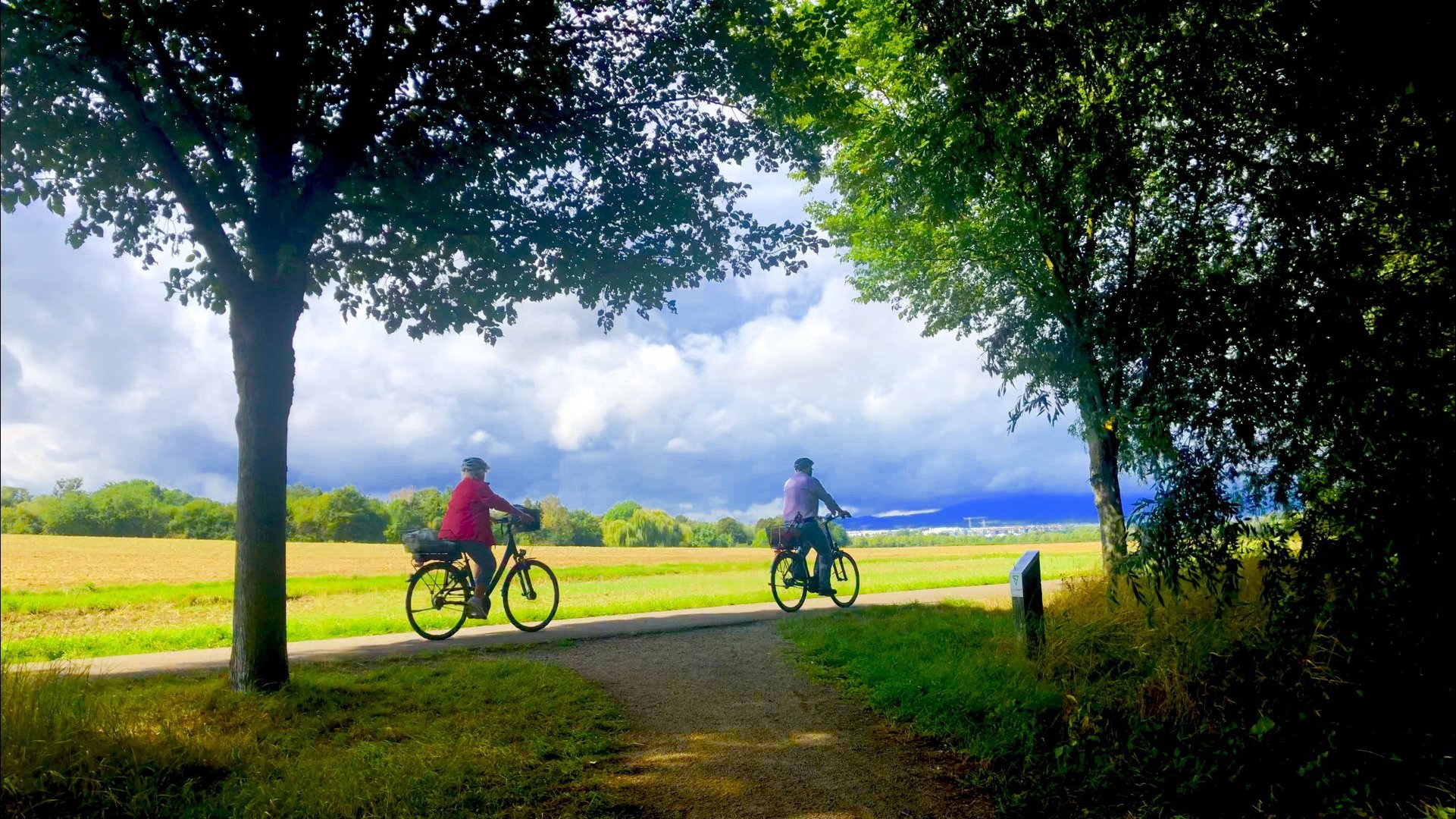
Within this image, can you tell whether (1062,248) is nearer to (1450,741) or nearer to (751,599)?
(1450,741)

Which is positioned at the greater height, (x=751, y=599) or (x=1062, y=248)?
(x=1062, y=248)

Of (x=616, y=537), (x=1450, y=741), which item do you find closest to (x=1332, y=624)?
(x=1450, y=741)

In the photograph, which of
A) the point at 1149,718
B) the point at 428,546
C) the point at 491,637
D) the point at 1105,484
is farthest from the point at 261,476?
the point at 1105,484

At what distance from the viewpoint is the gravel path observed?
4523 millimetres

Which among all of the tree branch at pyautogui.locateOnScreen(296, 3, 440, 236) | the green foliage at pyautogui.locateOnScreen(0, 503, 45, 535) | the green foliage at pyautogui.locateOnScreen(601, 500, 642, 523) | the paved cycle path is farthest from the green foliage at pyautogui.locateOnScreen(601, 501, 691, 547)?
the tree branch at pyautogui.locateOnScreen(296, 3, 440, 236)

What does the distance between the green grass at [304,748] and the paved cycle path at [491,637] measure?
142 centimetres

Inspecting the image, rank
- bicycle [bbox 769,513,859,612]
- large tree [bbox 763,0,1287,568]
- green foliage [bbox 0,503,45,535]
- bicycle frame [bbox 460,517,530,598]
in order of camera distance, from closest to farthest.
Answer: large tree [bbox 763,0,1287,568]
bicycle frame [bbox 460,517,530,598]
bicycle [bbox 769,513,859,612]
green foliage [bbox 0,503,45,535]

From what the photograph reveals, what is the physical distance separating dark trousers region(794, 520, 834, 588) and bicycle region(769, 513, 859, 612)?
0.05 m

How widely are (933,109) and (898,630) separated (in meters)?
7.13

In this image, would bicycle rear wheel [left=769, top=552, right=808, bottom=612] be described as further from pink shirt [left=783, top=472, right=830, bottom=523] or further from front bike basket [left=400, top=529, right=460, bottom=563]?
front bike basket [left=400, top=529, right=460, bottom=563]

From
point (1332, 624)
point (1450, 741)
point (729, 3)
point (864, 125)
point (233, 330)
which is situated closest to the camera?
point (1450, 741)

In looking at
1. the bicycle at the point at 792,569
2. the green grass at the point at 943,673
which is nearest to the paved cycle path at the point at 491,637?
the bicycle at the point at 792,569

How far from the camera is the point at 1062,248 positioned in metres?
11.0

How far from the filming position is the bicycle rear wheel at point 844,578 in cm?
1271
